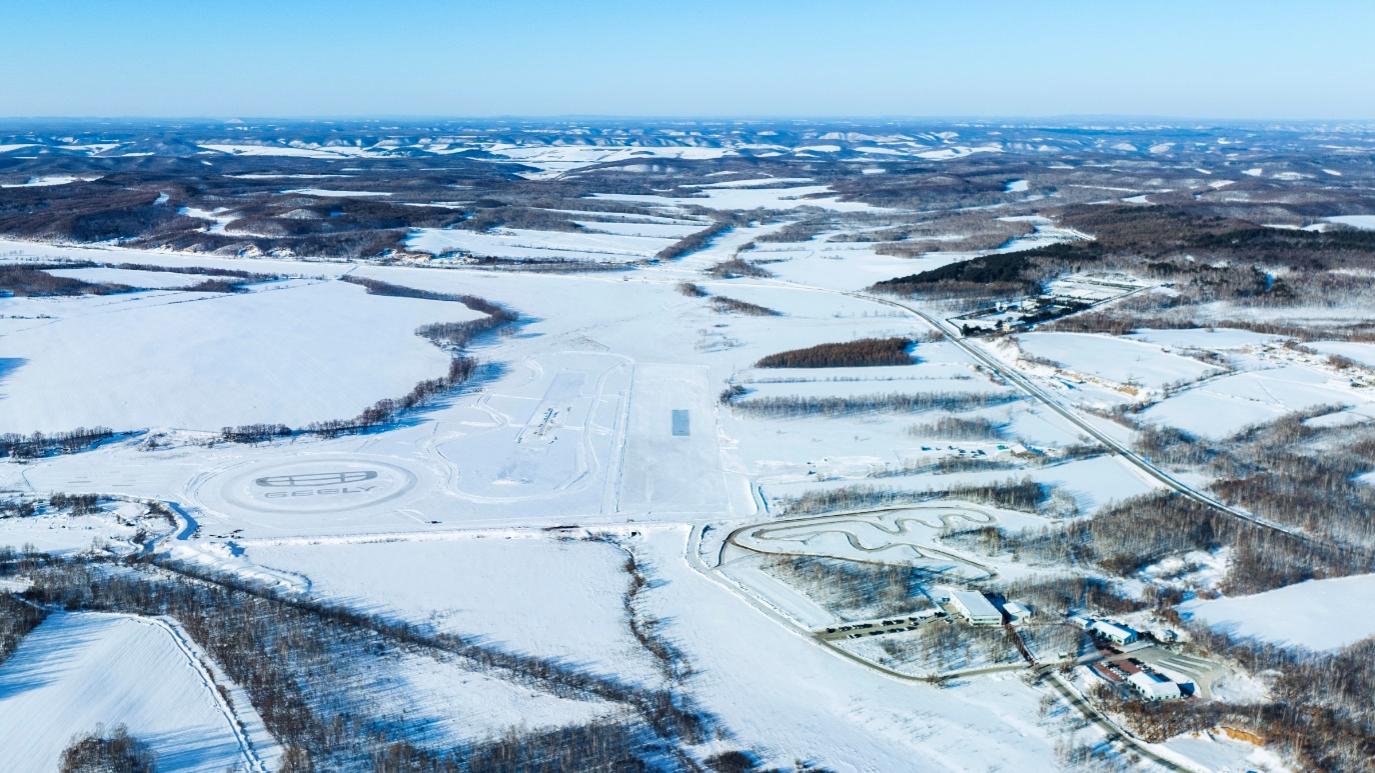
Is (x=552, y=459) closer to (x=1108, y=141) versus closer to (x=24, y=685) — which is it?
(x=24, y=685)

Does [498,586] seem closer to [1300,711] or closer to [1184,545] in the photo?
[1300,711]

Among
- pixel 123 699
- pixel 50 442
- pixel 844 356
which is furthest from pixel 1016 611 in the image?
pixel 50 442

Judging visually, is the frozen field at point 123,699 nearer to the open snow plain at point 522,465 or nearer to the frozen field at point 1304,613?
the open snow plain at point 522,465

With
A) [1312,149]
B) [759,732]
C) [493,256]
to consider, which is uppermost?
[1312,149]

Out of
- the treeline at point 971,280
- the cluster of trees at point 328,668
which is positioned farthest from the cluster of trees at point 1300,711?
the treeline at point 971,280

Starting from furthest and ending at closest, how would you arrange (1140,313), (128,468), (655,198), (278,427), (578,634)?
(655,198) → (1140,313) → (278,427) → (128,468) → (578,634)

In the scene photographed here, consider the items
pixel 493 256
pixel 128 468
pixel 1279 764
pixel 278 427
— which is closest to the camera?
pixel 1279 764

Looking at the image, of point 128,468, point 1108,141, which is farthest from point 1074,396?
point 1108,141
